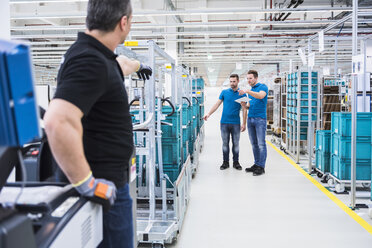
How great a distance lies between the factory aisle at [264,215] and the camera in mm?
3514

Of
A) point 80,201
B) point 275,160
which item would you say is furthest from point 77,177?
point 275,160

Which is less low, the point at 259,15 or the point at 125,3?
the point at 259,15

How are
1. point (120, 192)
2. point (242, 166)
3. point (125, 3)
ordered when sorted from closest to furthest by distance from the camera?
point (125, 3) < point (120, 192) < point (242, 166)

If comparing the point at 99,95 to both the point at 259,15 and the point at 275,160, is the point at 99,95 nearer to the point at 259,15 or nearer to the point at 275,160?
the point at 275,160

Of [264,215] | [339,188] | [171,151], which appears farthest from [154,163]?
[339,188]

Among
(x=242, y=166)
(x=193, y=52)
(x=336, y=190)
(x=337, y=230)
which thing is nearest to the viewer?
(x=337, y=230)

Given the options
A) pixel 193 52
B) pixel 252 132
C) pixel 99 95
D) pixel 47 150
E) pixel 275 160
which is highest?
pixel 193 52

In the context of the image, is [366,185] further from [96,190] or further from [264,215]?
[96,190]

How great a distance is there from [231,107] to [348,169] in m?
2.29

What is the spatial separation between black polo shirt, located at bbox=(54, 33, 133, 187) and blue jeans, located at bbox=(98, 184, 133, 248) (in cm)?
9

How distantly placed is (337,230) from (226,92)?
11.3ft

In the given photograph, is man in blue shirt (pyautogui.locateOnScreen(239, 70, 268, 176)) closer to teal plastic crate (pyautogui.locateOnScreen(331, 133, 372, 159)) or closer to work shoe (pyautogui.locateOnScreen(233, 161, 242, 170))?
work shoe (pyautogui.locateOnScreen(233, 161, 242, 170))

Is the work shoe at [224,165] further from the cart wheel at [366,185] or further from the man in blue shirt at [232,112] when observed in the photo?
the cart wheel at [366,185]

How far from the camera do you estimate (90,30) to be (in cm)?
155
